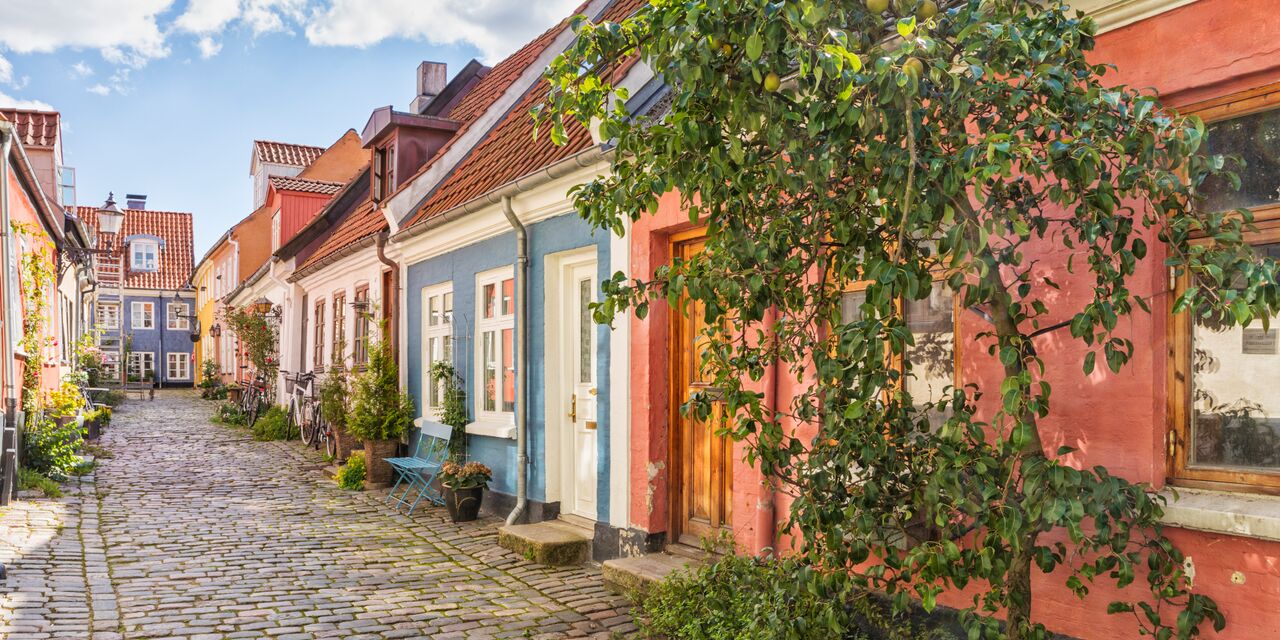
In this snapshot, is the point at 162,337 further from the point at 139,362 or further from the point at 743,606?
the point at 743,606

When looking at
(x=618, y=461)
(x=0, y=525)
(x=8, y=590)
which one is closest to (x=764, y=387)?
(x=618, y=461)

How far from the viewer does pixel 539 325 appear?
28.9 ft

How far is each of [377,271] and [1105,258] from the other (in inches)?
463

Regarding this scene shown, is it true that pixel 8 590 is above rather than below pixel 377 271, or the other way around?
below

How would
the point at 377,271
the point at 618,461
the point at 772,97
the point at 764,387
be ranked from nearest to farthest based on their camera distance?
1. the point at 772,97
2. the point at 764,387
3. the point at 618,461
4. the point at 377,271

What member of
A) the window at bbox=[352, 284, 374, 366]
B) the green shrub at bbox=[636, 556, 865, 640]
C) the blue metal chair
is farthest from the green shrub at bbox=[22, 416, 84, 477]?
the green shrub at bbox=[636, 556, 865, 640]

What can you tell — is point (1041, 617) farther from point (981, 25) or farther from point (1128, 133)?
point (981, 25)

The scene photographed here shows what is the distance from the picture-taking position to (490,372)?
10.1m

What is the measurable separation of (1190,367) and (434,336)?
30.0 ft

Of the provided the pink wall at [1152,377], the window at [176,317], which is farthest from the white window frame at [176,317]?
the pink wall at [1152,377]

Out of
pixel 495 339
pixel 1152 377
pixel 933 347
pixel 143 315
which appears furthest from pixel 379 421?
pixel 143 315

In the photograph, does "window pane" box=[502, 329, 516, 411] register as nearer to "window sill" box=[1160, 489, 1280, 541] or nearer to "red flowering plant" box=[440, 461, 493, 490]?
"red flowering plant" box=[440, 461, 493, 490]

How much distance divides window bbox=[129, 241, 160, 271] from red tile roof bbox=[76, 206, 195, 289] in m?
0.24

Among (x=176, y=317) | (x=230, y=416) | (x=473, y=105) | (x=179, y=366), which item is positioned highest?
(x=473, y=105)
